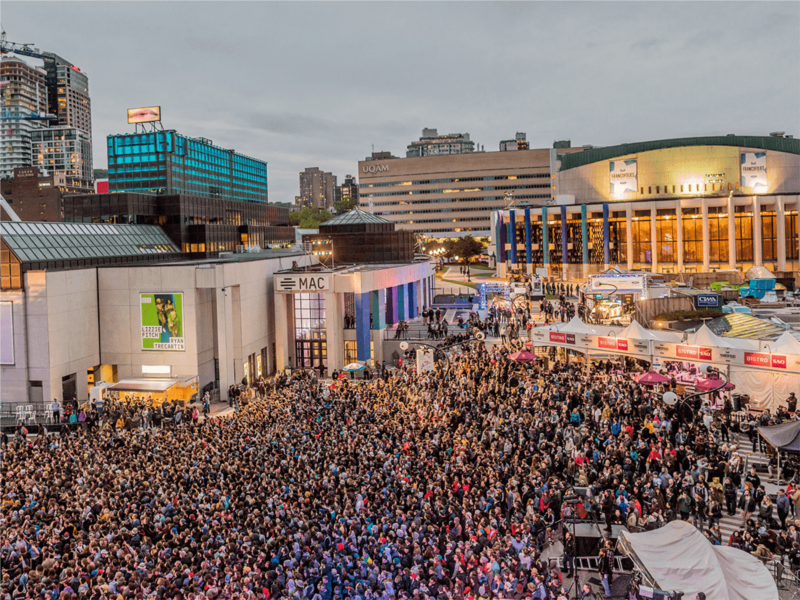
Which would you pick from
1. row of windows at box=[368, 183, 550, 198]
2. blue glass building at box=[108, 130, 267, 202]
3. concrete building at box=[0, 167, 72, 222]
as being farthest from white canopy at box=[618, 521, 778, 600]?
row of windows at box=[368, 183, 550, 198]

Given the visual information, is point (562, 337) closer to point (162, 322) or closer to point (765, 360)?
point (765, 360)

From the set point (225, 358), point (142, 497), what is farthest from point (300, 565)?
point (225, 358)

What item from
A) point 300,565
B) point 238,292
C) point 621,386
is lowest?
point 300,565

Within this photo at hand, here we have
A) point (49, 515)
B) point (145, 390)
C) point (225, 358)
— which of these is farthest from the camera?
Result: point (225, 358)

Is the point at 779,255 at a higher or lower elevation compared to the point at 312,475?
higher

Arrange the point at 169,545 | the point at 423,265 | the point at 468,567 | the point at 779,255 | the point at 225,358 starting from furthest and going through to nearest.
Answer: the point at 779,255 → the point at 423,265 → the point at 225,358 → the point at 169,545 → the point at 468,567

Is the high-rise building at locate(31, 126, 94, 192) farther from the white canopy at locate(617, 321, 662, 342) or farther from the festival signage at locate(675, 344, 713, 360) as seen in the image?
the festival signage at locate(675, 344, 713, 360)

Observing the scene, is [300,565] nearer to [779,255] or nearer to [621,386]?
[621,386]
